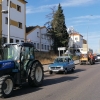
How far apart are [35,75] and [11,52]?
183 centimetres

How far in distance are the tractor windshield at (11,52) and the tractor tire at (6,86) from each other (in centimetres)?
155

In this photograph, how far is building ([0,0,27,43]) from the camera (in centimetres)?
3712

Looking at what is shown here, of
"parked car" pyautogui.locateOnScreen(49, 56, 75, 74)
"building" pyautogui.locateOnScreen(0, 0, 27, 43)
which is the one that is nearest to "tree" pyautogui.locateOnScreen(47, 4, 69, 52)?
"building" pyautogui.locateOnScreen(0, 0, 27, 43)

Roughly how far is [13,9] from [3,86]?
106ft

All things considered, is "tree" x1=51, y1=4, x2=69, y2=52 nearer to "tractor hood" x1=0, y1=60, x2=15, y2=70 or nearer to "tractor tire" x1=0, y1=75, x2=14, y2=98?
"tractor hood" x1=0, y1=60, x2=15, y2=70

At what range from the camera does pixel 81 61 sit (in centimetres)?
3612

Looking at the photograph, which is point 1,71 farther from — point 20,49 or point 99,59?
point 99,59

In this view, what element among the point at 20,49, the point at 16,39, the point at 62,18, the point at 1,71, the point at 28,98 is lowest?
the point at 28,98

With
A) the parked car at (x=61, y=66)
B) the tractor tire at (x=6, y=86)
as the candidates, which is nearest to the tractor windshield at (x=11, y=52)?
the tractor tire at (x=6, y=86)

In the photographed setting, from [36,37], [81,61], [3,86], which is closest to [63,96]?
[3,86]

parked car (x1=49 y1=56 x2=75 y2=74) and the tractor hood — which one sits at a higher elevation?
the tractor hood

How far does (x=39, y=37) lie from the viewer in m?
54.1

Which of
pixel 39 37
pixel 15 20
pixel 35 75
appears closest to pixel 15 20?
pixel 15 20

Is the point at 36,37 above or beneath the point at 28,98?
above
